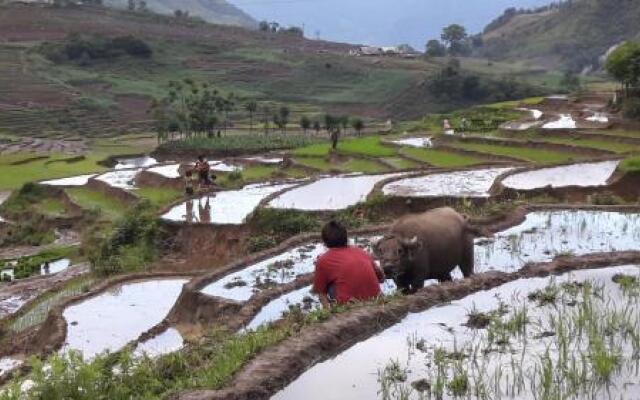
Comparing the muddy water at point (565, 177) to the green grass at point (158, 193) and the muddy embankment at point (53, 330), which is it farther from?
the green grass at point (158, 193)

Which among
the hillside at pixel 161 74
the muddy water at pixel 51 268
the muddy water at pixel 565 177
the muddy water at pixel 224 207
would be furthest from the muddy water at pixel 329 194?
the hillside at pixel 161 74

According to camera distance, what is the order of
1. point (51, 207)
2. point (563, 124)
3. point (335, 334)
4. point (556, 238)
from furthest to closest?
point (563, 124) → point (51, 207) → point (556, 238) → point (335, 334)

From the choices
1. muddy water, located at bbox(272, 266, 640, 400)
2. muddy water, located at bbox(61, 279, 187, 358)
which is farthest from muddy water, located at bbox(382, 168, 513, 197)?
muddy water, located at bbox(272, 266, 640, 400)

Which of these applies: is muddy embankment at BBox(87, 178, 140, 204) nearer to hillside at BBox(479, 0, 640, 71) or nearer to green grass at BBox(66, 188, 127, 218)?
green grass at BBox(66, 188, 127, 218)

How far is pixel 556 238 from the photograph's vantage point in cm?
1130

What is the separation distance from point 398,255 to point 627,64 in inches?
1147

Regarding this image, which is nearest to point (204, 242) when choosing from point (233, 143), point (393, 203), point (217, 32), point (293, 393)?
point (393, 203)

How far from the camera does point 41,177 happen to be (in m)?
40.2

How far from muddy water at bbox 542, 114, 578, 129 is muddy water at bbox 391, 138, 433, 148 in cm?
436

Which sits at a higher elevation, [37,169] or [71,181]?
[71,181]

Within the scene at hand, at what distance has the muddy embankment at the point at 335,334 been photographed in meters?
5.28

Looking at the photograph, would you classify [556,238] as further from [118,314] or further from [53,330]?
[53,330]

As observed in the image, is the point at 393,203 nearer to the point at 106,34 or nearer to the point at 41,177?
the point at 41,177

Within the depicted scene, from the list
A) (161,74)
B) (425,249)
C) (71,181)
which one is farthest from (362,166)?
(161,74)
